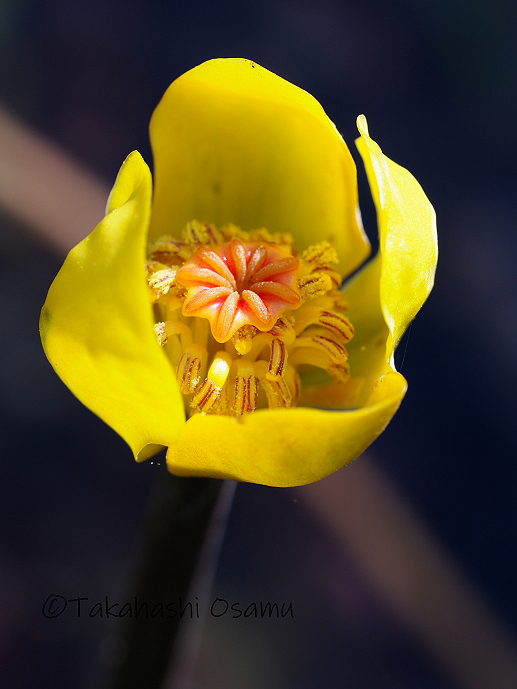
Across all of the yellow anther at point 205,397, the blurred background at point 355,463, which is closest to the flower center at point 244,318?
the yellow anther at point 205,397

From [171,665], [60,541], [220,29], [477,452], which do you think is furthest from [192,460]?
[220,29]

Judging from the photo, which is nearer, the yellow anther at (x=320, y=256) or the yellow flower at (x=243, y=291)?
the yellow flower at (x=243, y=291)

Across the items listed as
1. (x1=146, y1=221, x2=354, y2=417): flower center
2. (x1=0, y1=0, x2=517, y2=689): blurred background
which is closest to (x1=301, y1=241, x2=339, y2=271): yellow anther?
(x1=146, y1=221, x2=354, y2=417): flower center

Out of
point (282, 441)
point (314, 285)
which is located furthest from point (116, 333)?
point (314, 285)

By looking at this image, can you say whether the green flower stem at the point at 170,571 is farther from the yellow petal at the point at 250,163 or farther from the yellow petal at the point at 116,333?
the yellow petal at the point at 250,163

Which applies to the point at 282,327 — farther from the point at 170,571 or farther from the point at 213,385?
the point at 170,571

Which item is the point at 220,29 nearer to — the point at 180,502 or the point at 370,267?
the point at 370,267

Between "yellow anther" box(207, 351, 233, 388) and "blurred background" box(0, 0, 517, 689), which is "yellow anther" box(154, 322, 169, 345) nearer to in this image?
"yellow anther" box(207, 351, 233, 388)
